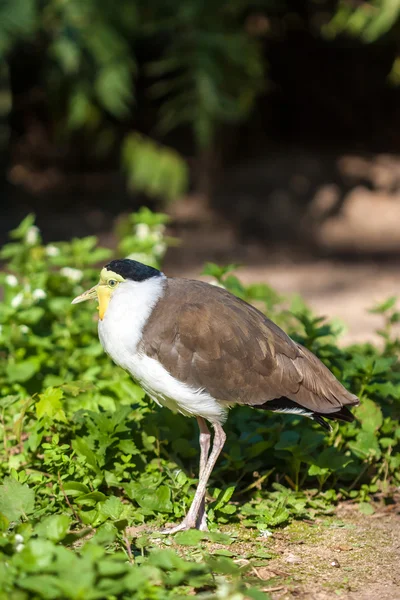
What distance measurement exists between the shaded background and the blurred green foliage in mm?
25

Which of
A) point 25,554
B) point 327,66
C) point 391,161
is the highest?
point 327,66

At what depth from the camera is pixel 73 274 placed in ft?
17.3

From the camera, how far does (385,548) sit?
3.65 meters

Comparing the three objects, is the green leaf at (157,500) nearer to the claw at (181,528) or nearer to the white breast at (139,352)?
the claw at (181,528)

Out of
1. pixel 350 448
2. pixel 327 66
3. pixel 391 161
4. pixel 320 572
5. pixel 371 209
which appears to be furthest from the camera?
pixel 327 66

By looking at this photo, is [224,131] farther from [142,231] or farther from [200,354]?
[200,354]

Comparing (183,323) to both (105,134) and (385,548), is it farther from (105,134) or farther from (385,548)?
(105,134)

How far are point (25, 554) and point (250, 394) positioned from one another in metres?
1.29

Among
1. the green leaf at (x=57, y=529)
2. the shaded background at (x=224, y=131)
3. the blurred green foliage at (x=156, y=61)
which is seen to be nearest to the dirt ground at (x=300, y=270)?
the shaded background at (x=224, y=131)

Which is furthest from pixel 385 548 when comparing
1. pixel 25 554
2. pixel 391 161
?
pixel 391 161

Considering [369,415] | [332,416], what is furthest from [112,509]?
[369,415]

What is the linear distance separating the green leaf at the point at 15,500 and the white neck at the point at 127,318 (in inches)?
25.1

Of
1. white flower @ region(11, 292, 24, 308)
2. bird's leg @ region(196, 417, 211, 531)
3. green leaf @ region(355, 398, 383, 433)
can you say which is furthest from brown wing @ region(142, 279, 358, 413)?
white flower @ region(11, 292, 24, 308)

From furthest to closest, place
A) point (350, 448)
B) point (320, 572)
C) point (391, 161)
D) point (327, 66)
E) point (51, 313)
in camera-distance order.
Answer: point (327, 66) < point (391, 161) < point (51, 313) < point (350, 448) < point (320, 572)
